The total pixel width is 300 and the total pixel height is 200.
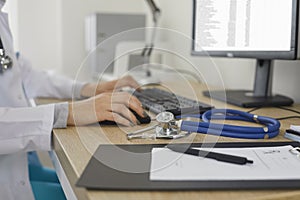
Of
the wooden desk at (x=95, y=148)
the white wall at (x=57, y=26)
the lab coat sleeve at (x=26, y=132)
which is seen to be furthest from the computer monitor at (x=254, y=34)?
the white wall at (x=57, y=26)

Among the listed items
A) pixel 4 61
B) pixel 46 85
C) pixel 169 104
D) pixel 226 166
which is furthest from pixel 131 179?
pixel 46 85

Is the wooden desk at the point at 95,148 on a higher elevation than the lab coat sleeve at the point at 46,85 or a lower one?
lower

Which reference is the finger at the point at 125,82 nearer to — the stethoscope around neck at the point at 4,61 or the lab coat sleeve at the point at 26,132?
the stethoscope around neck at the point at 4,61

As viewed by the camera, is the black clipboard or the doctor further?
the doctor

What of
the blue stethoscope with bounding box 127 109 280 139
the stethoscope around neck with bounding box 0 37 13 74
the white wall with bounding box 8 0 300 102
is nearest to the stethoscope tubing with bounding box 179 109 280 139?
the blue stethoscope with bounding box 127 109 280 139

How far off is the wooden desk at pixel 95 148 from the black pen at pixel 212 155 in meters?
0.07

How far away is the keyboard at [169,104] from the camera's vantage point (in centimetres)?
85

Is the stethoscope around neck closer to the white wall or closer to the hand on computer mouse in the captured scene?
the hand on computer mouse

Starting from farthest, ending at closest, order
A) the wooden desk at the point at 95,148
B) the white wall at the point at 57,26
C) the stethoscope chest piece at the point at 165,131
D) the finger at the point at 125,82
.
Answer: the white wall at the point at 57,26 < the finger at the point at 125,82 < the stethoscope chest piece at the point at 165,131 < the wooden desk at the point at 95,148

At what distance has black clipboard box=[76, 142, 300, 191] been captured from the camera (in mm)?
459

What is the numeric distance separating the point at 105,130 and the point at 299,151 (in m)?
0.35

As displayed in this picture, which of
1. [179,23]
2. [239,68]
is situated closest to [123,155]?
[239,68]

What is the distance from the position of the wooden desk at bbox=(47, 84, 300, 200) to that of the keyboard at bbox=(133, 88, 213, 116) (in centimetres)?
13

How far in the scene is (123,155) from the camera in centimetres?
59
